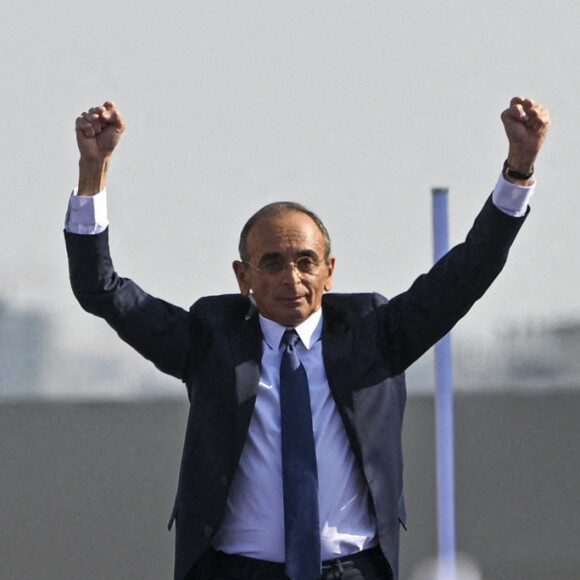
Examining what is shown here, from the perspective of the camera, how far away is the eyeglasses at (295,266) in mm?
2320

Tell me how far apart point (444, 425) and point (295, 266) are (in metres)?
1.05

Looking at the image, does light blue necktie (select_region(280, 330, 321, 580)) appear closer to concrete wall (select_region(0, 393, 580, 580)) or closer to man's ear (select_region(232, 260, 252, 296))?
man's ear (select_region(232, 260, 252, 296))

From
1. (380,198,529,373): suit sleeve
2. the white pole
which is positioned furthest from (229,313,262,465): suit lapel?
the white pole

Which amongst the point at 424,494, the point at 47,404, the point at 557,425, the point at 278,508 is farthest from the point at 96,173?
the point at 557,425

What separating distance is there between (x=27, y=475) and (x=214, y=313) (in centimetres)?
194

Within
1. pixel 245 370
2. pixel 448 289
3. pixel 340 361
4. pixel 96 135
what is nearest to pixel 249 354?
pixel 245 370

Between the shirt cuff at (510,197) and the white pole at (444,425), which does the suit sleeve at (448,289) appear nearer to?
the shirt cuff at (510,197)

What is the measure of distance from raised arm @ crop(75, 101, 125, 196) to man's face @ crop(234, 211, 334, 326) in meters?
0.35

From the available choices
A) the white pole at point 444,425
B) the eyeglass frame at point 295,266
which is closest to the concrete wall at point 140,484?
the white pole at point 444,425

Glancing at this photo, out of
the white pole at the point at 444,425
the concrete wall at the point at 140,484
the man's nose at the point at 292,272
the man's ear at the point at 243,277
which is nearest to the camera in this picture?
the man's nose at the point at 292,272

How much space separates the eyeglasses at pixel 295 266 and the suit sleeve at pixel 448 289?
0.59ft

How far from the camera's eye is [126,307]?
224 centimetres

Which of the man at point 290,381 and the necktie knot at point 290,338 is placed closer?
the man at point 290,381

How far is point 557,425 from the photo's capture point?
4.23 m
